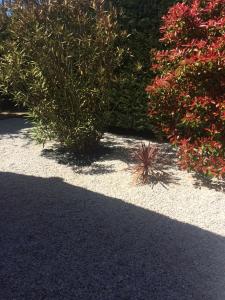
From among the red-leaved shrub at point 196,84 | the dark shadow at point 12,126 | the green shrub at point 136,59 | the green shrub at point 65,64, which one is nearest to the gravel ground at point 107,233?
the red-leaved shrub at point 196,84

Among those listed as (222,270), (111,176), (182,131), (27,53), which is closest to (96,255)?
(222,270)

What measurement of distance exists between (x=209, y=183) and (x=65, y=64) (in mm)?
3273

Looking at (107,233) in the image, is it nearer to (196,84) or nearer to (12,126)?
(196,84)

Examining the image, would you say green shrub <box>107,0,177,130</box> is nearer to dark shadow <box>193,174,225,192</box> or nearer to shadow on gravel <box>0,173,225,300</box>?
dark shadow <box>193,174,225,192</box>

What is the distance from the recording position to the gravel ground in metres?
3.36

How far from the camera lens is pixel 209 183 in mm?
5875

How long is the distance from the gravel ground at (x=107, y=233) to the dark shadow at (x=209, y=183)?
2 centimetres

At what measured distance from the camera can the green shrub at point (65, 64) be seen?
6652 mm

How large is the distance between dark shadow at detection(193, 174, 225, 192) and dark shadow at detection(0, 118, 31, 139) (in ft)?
16.3

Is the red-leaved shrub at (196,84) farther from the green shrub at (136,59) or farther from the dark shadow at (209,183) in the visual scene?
the green shrub at (136,59)

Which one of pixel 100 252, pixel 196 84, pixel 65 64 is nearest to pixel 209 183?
pixel 196 84

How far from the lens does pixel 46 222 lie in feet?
15.1

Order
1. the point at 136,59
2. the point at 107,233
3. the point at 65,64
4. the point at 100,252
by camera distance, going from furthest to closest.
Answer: the point at 136,59
the point at 65,64
the point at 107,233
the point at 100,252

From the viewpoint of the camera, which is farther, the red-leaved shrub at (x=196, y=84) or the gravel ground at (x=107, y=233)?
the red-leaved shrub at (x=196, y=84)
